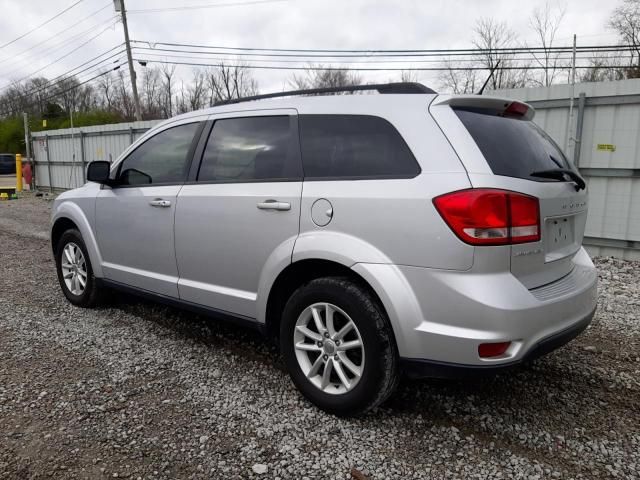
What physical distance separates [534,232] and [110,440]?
2390 millimetres

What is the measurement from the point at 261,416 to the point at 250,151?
1640mm

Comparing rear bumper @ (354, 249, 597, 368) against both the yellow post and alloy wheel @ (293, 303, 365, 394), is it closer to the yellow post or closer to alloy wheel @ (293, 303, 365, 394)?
alloy wheel @ (293, 303, 365, 394)

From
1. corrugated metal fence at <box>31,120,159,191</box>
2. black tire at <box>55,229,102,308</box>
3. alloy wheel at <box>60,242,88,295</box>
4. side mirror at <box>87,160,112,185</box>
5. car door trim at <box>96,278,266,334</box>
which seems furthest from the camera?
corrugated metal fence at <box>31,120,159,191</box>

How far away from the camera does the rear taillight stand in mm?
2178

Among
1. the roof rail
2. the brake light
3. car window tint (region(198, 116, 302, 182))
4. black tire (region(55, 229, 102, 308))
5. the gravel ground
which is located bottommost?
the gravel ground

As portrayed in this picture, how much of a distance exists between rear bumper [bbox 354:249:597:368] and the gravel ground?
523mm

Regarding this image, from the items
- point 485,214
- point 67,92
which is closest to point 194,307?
point 485,214

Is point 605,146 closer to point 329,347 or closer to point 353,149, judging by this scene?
point 353,149

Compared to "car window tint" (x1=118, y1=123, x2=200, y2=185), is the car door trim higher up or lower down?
lower down

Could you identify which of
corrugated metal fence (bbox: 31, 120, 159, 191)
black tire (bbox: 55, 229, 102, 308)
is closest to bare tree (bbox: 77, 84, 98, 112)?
corrugated metal fence (bbox: 31, 120, 159, 191)

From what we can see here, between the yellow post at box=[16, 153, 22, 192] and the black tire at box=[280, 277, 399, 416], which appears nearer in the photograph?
the black tire at box=[280, 277, 399, 416]

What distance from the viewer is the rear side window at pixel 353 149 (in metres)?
2.48

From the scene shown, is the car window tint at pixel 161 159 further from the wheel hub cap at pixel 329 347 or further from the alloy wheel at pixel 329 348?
the wheel hub cap at pixel 329 347

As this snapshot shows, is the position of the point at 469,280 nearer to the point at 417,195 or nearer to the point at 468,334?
Result: the point at 468,334
